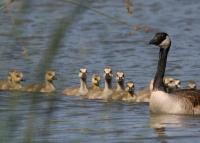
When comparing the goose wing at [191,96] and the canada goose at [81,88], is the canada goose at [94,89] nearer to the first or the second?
the canada goose at [81,88]

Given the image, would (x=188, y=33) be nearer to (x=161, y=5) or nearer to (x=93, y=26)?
(x=93, y=26)

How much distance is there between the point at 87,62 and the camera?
1772cm

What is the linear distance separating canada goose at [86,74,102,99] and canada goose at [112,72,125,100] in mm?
291

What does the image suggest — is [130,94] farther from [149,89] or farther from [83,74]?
[83,74]

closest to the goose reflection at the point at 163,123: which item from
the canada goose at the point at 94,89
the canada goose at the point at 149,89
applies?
the canada goose at the point at 149,89

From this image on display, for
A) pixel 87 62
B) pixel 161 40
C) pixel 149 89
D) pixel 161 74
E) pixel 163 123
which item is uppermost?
pixel 161 40

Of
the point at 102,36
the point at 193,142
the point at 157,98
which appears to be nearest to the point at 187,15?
the point at 157,98

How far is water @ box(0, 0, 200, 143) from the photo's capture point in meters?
4.54

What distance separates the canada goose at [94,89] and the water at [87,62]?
A: 0.90ft

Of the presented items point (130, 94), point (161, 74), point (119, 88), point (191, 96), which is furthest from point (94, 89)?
point (191, 96)

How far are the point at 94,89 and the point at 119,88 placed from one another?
18.7 inches

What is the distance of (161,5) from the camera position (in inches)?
1006

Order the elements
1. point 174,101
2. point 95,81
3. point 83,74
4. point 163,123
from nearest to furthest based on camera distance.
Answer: point 163,123
point 174,101
point 95,81
point 83,74

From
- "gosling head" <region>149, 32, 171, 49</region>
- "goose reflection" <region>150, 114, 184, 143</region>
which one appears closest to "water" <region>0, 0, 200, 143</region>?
"goose reflection" <region>150, 114, 184, 143</region>
